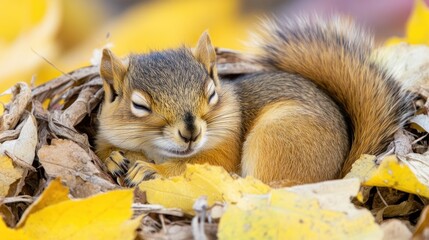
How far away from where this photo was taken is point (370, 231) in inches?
46.9

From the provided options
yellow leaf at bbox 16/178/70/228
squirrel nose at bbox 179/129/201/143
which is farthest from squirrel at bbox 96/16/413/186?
yellow leaf at bbox 16/178/70/228

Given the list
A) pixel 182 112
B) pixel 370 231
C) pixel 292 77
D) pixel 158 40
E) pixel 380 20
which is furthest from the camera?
pixel 380 20

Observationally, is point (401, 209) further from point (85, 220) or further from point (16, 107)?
point (16, 107)

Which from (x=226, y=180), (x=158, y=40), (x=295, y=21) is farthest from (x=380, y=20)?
(x=226, y=180)

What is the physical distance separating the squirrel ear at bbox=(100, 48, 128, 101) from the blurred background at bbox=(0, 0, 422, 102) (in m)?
1.05

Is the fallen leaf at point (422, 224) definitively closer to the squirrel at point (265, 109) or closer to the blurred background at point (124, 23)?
the squirrel at point (265, 109)

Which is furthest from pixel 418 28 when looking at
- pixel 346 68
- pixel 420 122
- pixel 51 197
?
pixel 51 197

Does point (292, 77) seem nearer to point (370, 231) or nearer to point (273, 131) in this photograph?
point (273, 131)

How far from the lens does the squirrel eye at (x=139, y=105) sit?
1762 millimetres

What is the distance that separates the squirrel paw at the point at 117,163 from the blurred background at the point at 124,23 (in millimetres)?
1115

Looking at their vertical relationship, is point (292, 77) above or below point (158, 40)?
above

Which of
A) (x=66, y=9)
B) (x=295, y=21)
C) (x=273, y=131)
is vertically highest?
(x=295, y=21)

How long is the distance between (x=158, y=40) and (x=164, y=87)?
5.25 ft

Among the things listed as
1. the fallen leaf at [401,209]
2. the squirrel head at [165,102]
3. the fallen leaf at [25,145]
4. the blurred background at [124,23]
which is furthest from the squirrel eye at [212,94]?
the blurred background at [124,23]
